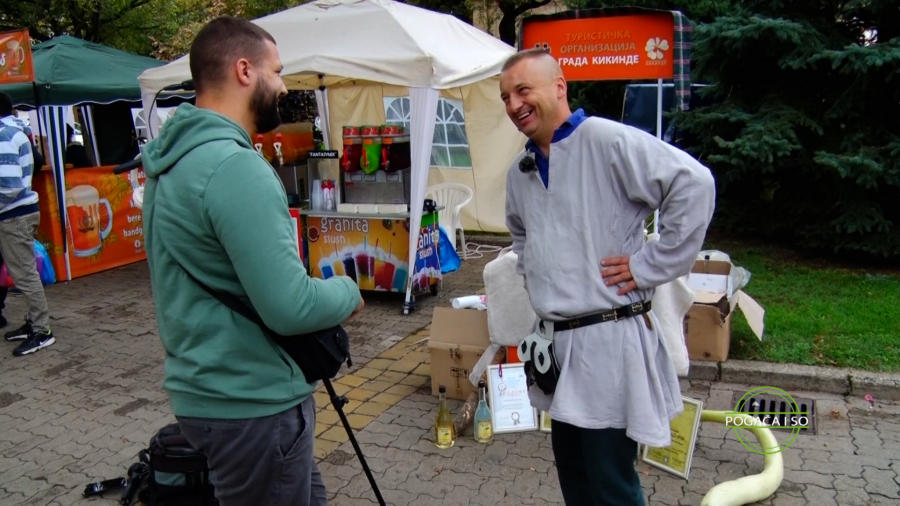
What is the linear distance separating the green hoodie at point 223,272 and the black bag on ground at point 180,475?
114 cm

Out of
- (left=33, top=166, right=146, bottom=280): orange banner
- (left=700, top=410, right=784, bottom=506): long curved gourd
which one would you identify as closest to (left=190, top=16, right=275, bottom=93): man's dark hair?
(left=700, top=410, right=784, bottom=506): long curved gourd

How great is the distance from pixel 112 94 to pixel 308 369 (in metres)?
8.49

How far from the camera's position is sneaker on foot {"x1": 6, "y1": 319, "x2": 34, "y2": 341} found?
21.0 ft

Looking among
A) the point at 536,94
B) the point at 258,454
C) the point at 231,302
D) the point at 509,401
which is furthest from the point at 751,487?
the point at 231,302

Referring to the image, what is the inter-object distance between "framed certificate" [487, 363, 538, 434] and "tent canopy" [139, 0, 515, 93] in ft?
10.1

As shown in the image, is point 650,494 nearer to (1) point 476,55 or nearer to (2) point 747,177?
(1) point 476,55

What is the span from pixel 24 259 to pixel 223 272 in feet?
17.5

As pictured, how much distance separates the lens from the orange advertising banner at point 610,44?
5.96 metres

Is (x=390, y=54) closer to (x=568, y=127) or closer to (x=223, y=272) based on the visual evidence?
(x=568, y=127)

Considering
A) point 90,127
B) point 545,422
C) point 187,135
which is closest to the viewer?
point 187,135

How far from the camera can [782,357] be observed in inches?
192

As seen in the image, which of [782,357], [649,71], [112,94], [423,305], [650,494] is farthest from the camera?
[112,94]

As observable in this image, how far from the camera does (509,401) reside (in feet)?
13.9

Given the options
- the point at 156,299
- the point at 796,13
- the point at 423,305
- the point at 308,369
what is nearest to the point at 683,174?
the point at 308,369
